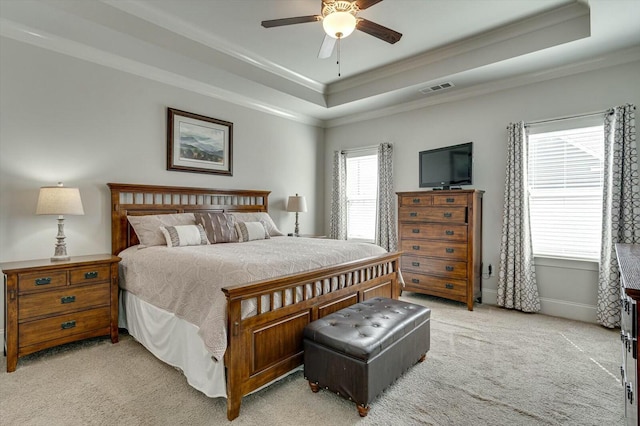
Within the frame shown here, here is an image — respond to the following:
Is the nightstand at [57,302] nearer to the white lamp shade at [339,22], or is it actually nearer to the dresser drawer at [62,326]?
the dresser drawer at [62,326]

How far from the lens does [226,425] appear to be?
6.16 ft

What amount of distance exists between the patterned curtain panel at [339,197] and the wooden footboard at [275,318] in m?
3.00

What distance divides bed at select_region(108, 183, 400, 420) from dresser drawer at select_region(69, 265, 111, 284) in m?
0.34

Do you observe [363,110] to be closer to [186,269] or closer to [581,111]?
[581,111]

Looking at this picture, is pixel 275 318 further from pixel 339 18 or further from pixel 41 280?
pixel 339 18

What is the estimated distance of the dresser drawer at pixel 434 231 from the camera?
13.4 ft

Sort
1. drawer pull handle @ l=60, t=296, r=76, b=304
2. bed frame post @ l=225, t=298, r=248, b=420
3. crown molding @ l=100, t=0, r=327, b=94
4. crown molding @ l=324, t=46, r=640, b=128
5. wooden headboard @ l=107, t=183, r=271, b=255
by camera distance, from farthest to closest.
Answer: wooden headboard @ l=107, t=183, r=271, b=255, crown molding @ l=324, t=46, r=640, b=128, crown molding @ l=100, t=0, r=327, b=94, drawer pull handle @ l=60, t=296, r=76, b=304, bed frame post @ l=225, t=298, r=248, b=420

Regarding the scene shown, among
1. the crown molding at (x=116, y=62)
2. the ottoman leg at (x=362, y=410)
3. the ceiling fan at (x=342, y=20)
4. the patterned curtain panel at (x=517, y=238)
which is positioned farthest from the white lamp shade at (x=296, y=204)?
the ottoman leg at (x=362, y=410)

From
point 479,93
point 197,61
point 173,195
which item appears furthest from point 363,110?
point 173,195

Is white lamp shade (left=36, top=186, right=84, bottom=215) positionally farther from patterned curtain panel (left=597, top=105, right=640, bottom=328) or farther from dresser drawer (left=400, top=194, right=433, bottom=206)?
patterned curtain panel (left=597, top=105, right=640, bottom=328)

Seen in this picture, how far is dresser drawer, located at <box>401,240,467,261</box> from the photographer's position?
4082 mm

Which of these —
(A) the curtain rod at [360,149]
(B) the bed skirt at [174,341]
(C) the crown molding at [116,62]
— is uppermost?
(C) the crown molding at [116,62]

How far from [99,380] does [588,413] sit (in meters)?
3.33

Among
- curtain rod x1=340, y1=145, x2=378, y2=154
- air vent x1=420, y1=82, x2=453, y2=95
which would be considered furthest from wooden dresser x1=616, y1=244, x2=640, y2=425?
curtain rod x1=340, y1=145, x2=378, y2=154
